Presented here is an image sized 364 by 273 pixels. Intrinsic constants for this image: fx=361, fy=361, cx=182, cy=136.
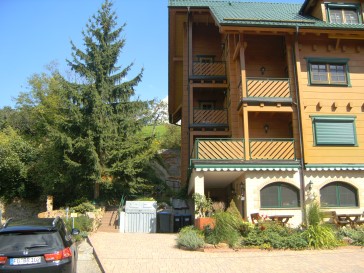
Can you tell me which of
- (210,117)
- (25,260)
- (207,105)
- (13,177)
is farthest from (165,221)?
(13,177)

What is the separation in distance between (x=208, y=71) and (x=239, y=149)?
26.3ft

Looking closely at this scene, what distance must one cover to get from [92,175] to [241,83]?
10.2 m

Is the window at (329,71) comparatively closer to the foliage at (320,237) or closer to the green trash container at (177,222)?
the foliage at (320,237)

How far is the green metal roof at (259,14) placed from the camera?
1630cm

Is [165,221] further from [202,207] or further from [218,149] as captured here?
[218,149]

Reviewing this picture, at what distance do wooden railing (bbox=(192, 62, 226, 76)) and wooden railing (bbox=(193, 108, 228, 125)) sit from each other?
2.27 meters

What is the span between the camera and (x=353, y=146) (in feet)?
53.2

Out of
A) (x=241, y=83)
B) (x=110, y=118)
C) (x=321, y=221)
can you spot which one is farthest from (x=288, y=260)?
(x=110, y=118)

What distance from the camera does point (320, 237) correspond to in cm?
1152

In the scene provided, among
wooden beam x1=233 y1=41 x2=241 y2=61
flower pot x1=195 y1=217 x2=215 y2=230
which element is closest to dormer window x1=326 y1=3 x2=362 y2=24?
wooden beam x1=233 y1=41 x2=241 y2=61

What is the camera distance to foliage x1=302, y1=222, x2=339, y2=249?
11422 mm

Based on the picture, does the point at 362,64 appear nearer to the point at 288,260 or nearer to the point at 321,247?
the point at 321,247

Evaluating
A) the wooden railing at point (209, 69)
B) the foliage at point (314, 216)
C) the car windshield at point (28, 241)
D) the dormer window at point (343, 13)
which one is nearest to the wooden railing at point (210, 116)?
the wooden railing at point (209, 69)

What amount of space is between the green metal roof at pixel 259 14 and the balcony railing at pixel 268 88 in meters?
2.48
